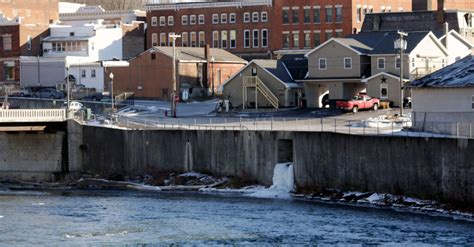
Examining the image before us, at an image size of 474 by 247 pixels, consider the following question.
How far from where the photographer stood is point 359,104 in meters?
85.7

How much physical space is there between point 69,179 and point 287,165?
19.8 metres

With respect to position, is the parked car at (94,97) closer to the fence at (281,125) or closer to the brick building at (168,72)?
the brick building at (168,72)

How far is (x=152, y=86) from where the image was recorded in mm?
110812

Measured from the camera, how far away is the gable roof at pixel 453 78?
64188 mm

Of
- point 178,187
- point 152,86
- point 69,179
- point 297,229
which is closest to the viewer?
point 297,229

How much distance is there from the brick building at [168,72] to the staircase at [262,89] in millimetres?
12510

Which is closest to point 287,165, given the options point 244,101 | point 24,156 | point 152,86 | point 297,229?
point 297,229

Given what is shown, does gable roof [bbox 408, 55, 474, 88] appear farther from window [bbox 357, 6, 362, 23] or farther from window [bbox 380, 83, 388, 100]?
window [bbox 357, 6, 362, 23]

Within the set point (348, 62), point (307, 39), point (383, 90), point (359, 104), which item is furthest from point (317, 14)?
point (359, 104)

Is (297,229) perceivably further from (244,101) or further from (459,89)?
(244,101)

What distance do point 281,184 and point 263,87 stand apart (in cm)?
2891

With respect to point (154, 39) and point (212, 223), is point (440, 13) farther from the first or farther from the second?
point (212, 223)

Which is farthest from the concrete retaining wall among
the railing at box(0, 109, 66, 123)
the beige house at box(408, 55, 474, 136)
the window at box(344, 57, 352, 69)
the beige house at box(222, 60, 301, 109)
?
the beige house at box(408, 55, 474, 136)

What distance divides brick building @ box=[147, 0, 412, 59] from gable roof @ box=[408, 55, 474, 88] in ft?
161
